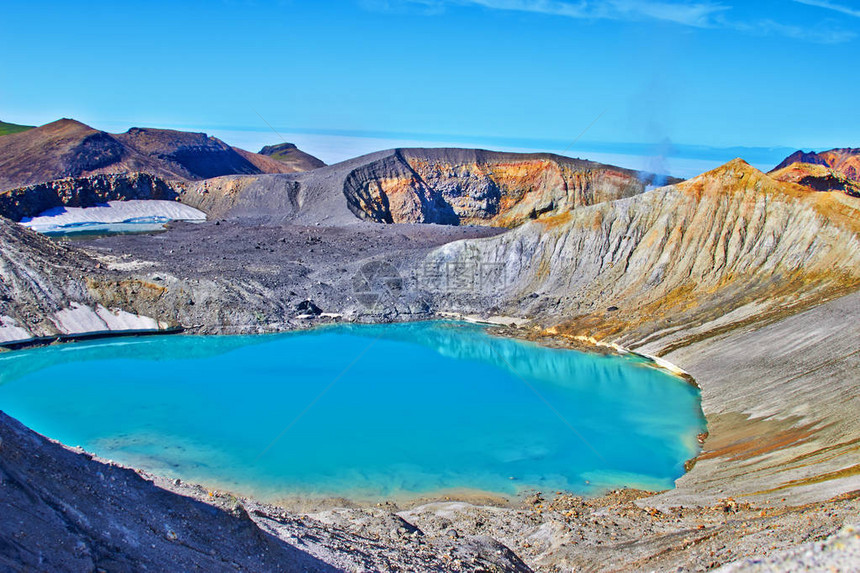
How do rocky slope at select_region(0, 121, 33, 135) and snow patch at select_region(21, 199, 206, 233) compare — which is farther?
rocky slope at select_region(0, 121, 33, 135)

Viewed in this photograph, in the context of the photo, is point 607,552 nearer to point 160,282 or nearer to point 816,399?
point 816,399

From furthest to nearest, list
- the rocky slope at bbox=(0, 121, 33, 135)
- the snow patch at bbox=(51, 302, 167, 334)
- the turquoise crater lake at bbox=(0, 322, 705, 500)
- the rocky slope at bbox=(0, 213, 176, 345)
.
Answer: the rocky slope at bbox=(0, 121, 33, 135) → the snow patch at bbox=(51, 302, 167, 334) → the rocky slope at bbox=(0, 213, 176, 345) → the turquoise crater lake at bbox=(0, 322, 705, 500)

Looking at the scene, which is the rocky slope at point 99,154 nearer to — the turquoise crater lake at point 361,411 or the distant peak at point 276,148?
the distant peak at point 276,148

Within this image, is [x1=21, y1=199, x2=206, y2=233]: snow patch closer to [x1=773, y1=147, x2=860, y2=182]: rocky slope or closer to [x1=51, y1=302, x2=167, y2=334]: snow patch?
Result: [x1=51, y1=302, x2=167, y2=334]: snow patch

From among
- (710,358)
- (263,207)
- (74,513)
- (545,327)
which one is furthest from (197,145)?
(74,513)

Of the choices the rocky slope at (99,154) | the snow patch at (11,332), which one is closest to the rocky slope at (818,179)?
the snow patch at (11,332)

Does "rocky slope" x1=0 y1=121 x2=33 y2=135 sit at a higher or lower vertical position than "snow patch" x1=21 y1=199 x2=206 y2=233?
higher

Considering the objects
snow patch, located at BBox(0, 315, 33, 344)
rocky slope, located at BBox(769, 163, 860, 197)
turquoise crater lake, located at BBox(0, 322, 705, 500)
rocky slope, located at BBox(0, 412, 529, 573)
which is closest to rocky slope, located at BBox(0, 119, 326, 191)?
snow patch, located at BBox(0, 315, 33, 344)
